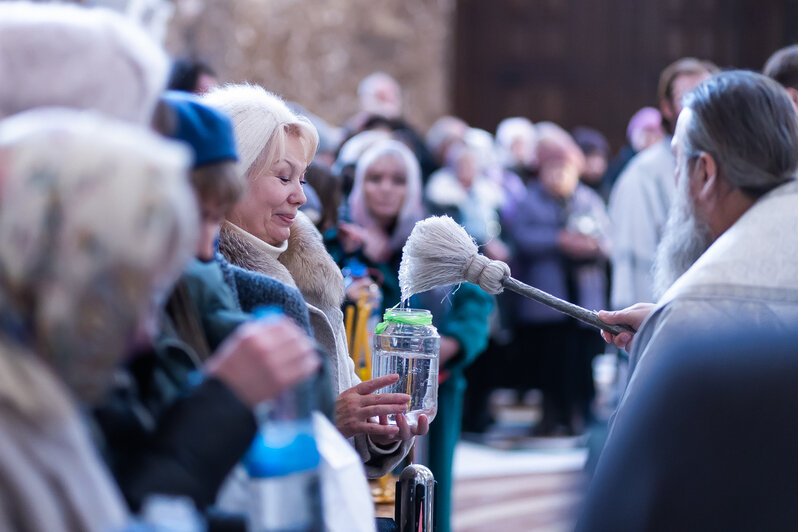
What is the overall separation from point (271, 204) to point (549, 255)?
15.9 ft

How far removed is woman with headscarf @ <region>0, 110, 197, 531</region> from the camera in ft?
4.28

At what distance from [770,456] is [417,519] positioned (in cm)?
96

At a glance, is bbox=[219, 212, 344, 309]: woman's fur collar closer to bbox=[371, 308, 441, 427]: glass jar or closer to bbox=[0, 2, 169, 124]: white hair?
bbox=[371, 308, 441, 427]: glass jar

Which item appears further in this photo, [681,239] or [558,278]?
[558,278]

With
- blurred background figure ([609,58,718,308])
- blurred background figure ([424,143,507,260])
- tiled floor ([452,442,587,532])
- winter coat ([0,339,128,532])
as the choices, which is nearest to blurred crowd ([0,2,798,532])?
winter coat ([0,339,128,532])

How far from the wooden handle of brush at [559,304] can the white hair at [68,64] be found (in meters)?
1.20

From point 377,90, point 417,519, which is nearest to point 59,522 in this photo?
point 417,519

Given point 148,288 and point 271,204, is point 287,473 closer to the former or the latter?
point 148,288

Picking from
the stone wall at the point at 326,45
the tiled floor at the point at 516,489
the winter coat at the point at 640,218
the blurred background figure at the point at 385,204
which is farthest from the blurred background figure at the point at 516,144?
the blurred background figure at the point at 385,204

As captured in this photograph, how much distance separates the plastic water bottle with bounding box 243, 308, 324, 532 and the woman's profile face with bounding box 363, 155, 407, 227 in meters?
3.01

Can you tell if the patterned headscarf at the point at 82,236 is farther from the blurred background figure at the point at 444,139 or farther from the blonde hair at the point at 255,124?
the blurred background figure at the point at 444,139

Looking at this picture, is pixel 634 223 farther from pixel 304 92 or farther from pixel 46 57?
pixel 304 92

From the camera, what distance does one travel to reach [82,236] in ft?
4.28

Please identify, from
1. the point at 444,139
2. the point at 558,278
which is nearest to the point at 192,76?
the point at 558,278
